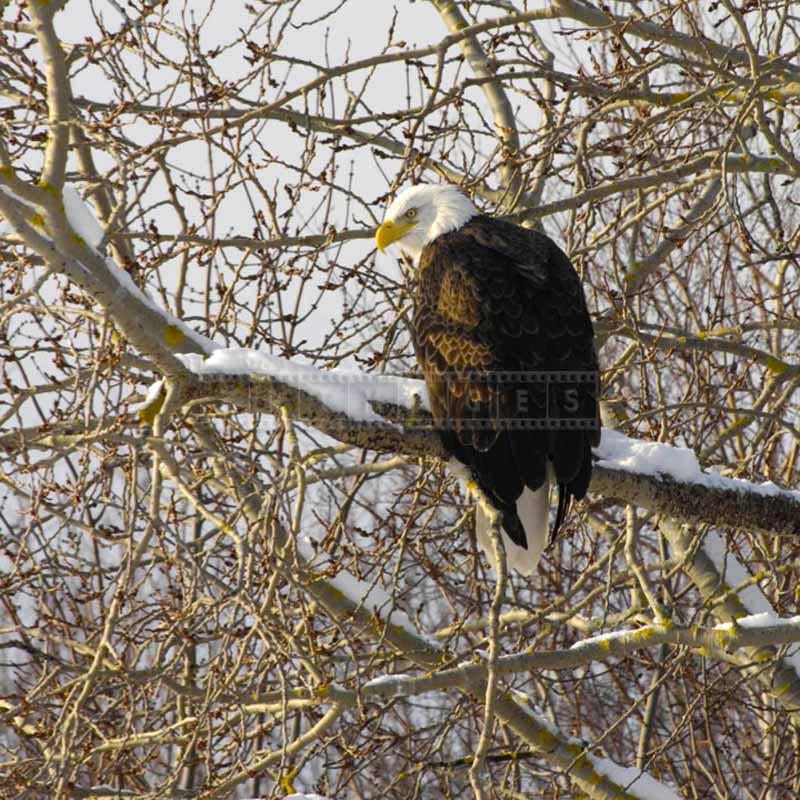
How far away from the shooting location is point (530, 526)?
187 inches

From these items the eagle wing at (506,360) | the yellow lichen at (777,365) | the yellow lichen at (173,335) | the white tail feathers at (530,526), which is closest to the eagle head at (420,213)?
the eagle wing at (506,360)

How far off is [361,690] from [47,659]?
1081 millimetres

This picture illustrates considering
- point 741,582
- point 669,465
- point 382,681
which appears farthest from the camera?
point 741,582

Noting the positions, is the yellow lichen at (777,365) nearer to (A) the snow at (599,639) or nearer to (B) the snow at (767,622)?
(B) the snow at (767,622)

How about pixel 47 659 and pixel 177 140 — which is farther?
pixel 177 140

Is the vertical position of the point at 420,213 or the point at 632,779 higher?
the point at 420,213

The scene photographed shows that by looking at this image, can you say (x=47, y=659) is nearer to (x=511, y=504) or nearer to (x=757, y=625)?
Answer: (x=511, y=504)

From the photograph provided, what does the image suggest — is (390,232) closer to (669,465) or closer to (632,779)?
(669,465)

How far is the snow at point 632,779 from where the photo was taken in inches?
201

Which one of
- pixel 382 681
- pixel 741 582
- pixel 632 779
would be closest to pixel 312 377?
pixel 382 681

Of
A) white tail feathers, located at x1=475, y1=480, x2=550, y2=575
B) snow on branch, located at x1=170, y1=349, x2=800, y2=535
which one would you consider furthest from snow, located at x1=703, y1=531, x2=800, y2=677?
snow on branch, located at x1=170, y1=349, x2=800, y2=535

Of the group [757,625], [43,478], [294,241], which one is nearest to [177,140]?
[294,241]

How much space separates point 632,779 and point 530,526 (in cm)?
119

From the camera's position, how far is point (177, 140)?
4453 millimetres
